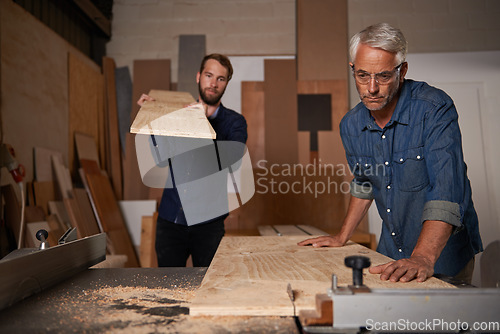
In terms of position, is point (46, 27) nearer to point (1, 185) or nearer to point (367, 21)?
point (1, 185)

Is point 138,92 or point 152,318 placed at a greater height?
point 138,92

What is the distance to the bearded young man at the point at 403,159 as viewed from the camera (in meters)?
1.26

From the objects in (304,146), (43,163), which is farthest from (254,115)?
(43,163)

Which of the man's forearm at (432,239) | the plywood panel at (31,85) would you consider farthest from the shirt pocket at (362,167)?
the plywood panel at (31,85)

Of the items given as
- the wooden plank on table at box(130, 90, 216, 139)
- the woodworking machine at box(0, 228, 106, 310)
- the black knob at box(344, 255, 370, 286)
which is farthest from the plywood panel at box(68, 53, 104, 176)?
the black knob at box(344, 255, 370, 286)

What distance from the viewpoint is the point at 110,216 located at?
371 centimetres

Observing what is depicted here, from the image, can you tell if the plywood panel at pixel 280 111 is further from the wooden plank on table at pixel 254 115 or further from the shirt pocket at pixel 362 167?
the shirt pocket at pixel 362 167

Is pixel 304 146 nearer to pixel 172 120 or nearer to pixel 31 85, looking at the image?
pixel 31 85

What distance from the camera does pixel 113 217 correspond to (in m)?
3.75

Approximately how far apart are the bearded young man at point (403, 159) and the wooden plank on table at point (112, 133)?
2.89 m

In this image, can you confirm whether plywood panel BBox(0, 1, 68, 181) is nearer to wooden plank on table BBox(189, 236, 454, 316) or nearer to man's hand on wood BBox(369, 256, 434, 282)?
wooden plank on table BBox(189, 236, 454, 316)

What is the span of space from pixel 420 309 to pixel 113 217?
3.43 meters

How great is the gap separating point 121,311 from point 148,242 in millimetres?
3054

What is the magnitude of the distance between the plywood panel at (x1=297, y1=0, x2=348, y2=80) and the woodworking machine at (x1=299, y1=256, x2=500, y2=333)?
3.53 m
